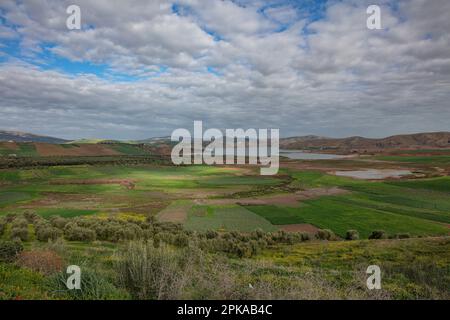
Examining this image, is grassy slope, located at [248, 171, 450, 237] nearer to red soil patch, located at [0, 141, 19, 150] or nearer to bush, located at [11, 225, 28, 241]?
bush, located at [11, 225, 28, 241]

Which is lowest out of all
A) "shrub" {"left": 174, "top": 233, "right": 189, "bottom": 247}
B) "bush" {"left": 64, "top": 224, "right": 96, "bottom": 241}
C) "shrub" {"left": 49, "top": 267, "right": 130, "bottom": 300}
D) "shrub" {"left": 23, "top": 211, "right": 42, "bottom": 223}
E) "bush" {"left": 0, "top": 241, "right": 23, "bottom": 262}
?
"shrub" {"left": 174, "top": 233, "right": 189, "bottom": 247}

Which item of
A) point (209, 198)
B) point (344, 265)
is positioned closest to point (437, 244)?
point (344, 265)

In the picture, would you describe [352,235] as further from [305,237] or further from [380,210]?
[380,210]

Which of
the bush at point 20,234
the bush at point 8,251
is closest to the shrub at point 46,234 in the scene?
the bush at point 20,234

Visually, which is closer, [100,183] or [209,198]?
[209,198]

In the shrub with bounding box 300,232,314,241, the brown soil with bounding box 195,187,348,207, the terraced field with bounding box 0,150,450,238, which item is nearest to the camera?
the shrub with bounding box 300,232,314,241

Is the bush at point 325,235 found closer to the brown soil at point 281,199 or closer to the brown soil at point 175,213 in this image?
the brown soil at point 175,213

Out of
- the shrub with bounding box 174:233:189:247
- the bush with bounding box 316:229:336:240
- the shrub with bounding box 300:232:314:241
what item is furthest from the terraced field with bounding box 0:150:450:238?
the shrub with bounding box 174:233:189:247

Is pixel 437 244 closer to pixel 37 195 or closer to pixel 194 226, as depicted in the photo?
pixel 194 226
